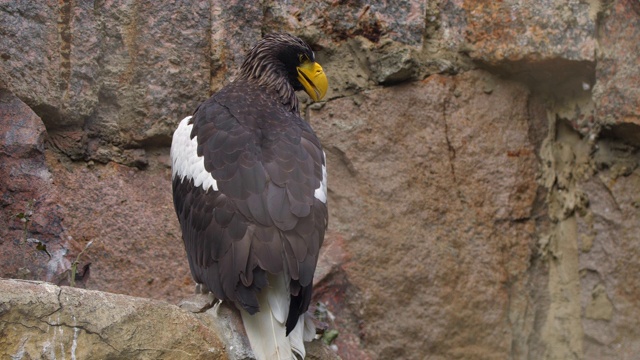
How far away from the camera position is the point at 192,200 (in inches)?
144

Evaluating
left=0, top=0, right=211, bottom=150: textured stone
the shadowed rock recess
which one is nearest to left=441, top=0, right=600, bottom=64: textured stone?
the shadowed rock recess

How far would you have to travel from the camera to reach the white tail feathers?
10.9 feet

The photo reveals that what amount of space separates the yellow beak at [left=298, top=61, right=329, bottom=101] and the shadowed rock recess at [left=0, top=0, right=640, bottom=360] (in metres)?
0.18

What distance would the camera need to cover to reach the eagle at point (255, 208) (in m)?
3.32

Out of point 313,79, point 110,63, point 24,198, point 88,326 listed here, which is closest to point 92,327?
point 88,326

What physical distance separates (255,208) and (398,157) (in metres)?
1.21

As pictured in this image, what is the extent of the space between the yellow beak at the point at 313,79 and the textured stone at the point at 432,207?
0.57ft

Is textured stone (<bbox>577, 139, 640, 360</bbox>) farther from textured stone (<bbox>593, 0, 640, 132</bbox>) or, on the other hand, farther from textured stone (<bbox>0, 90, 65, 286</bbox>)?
textured stone (<bbox>0, 90, 65, 286</bbox>)

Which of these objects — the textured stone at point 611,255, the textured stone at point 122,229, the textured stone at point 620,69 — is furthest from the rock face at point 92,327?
the textured stone at point 620,69

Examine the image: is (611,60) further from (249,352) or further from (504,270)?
(249,352)

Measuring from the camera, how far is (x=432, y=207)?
14.6 ft

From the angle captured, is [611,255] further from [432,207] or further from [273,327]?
[273,327]

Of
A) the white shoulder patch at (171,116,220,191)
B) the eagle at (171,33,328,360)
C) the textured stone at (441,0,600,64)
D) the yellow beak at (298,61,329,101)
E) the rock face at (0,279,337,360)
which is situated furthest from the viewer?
the textured stone at (441,0,600,64)

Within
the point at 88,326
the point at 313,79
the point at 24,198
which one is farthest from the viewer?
the point at 313,79
